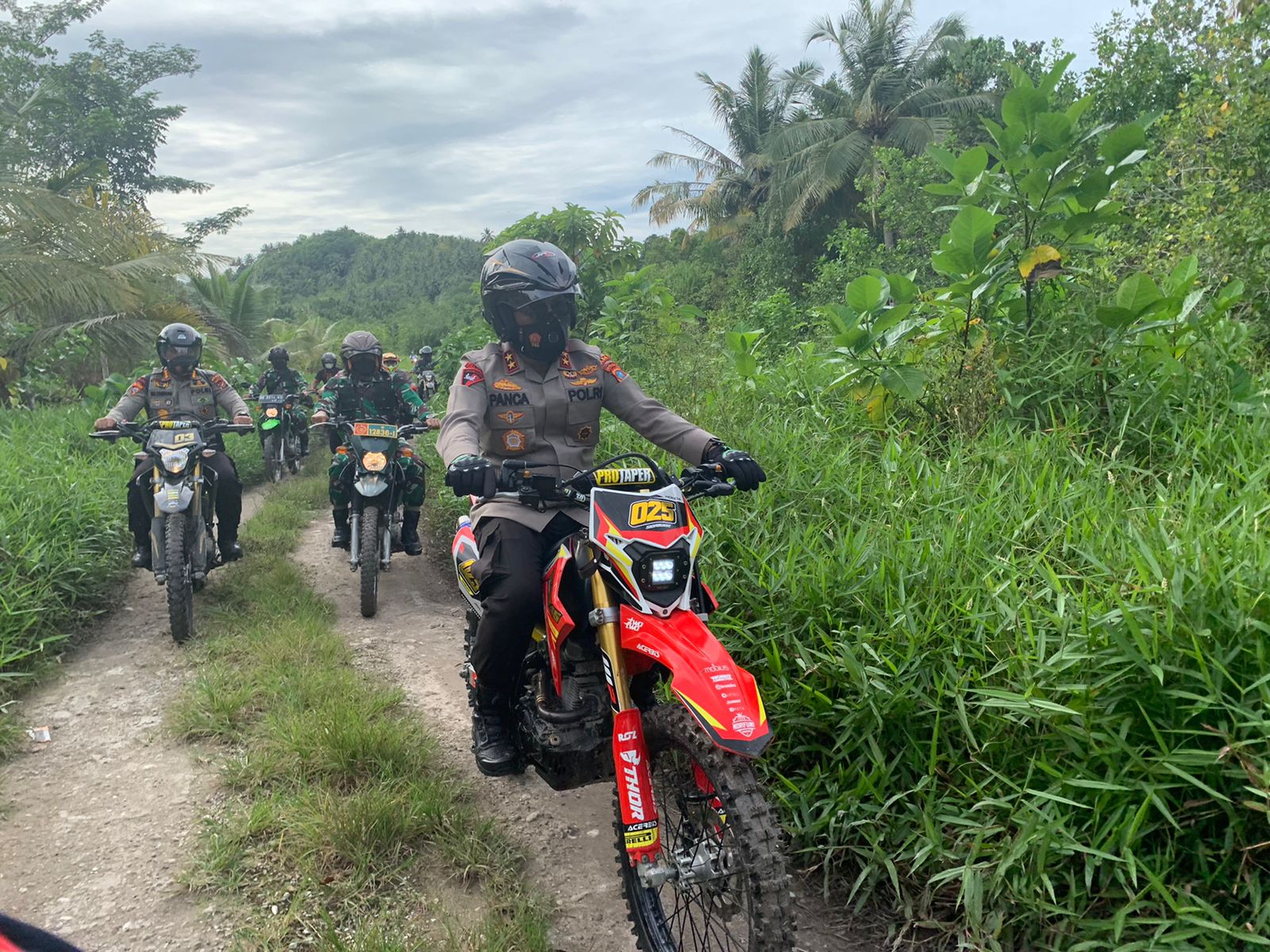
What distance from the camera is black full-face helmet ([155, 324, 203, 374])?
6.15m

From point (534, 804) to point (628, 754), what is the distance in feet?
3.89

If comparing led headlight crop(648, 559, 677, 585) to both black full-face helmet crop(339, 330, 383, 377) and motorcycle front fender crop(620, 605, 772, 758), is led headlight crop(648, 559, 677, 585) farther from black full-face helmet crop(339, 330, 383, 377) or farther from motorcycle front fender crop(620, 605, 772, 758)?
black full-face helmet crop(339, 330, 383, 377)

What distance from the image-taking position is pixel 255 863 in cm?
285

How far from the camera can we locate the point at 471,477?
254 centimetres

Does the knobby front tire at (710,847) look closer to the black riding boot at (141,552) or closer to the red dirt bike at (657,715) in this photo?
the red dirt bike at (657,715)

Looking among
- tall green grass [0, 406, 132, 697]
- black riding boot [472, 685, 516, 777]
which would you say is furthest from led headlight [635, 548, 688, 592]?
tall green grass [0, 406, 132, 697]

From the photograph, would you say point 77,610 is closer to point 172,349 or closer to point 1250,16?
point 172,349

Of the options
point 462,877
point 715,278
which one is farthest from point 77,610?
point 715,278

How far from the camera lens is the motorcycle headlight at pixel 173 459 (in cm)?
525

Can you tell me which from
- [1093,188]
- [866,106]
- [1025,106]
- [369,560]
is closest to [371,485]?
[369,560]

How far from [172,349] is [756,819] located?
5751mm

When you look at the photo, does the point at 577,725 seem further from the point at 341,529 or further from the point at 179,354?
the point at 179,354

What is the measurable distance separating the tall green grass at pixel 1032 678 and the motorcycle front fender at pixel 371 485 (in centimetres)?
298

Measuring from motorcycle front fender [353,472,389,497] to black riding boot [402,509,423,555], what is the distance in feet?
1.91
